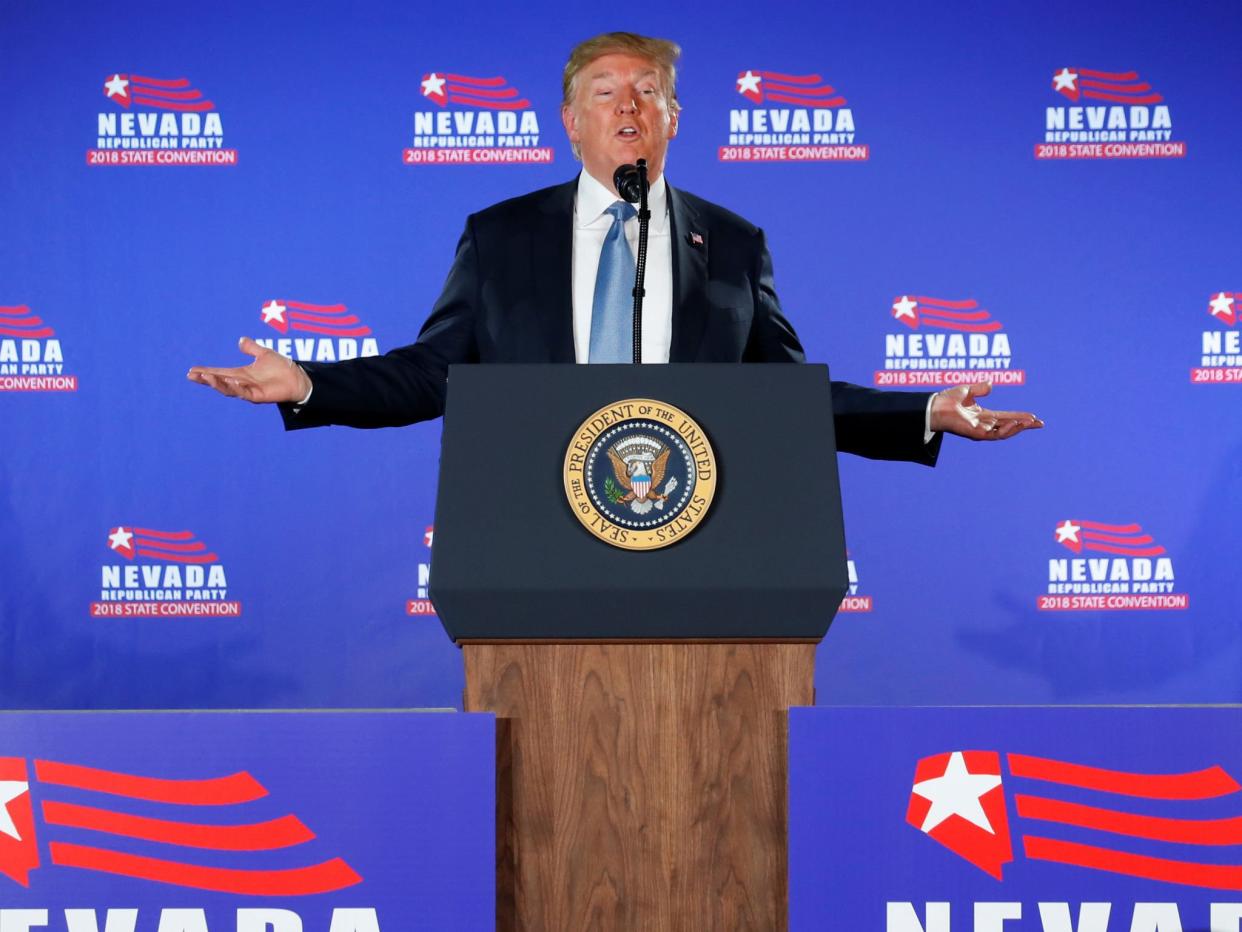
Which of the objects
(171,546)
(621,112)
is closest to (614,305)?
(621,112)

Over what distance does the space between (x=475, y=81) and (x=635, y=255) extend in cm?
200

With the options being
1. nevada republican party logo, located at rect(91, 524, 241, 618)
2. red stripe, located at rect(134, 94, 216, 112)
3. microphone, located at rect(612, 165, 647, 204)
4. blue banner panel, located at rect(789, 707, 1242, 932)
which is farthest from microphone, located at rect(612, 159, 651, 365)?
red stripe, located at rect(134, 94, 216, 112)

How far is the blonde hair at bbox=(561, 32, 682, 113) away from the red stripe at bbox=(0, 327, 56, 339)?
2.16 meters

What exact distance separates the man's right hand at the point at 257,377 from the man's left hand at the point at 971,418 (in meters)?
0.72

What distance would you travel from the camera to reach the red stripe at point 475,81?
3.35 meters

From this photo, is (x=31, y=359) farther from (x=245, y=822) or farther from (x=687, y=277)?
(x=245, y=822)

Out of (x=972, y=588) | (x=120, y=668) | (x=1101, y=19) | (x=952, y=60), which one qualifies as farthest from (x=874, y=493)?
(x=120, y=668)

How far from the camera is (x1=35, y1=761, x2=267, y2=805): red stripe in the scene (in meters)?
0.91

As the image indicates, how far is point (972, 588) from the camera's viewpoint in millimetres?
3281

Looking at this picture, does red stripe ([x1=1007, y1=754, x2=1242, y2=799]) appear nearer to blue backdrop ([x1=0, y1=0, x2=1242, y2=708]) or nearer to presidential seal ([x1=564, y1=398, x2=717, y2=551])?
presidential seal ([x1=564, y1=398, x2=717, y2=551])

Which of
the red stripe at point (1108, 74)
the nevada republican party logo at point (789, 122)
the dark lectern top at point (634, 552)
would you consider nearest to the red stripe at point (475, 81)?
the nevada republican party logo at point (789, 122)

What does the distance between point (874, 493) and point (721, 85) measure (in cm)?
121

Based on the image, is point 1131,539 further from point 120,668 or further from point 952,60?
point 120,668

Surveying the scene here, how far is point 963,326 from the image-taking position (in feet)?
10.9
